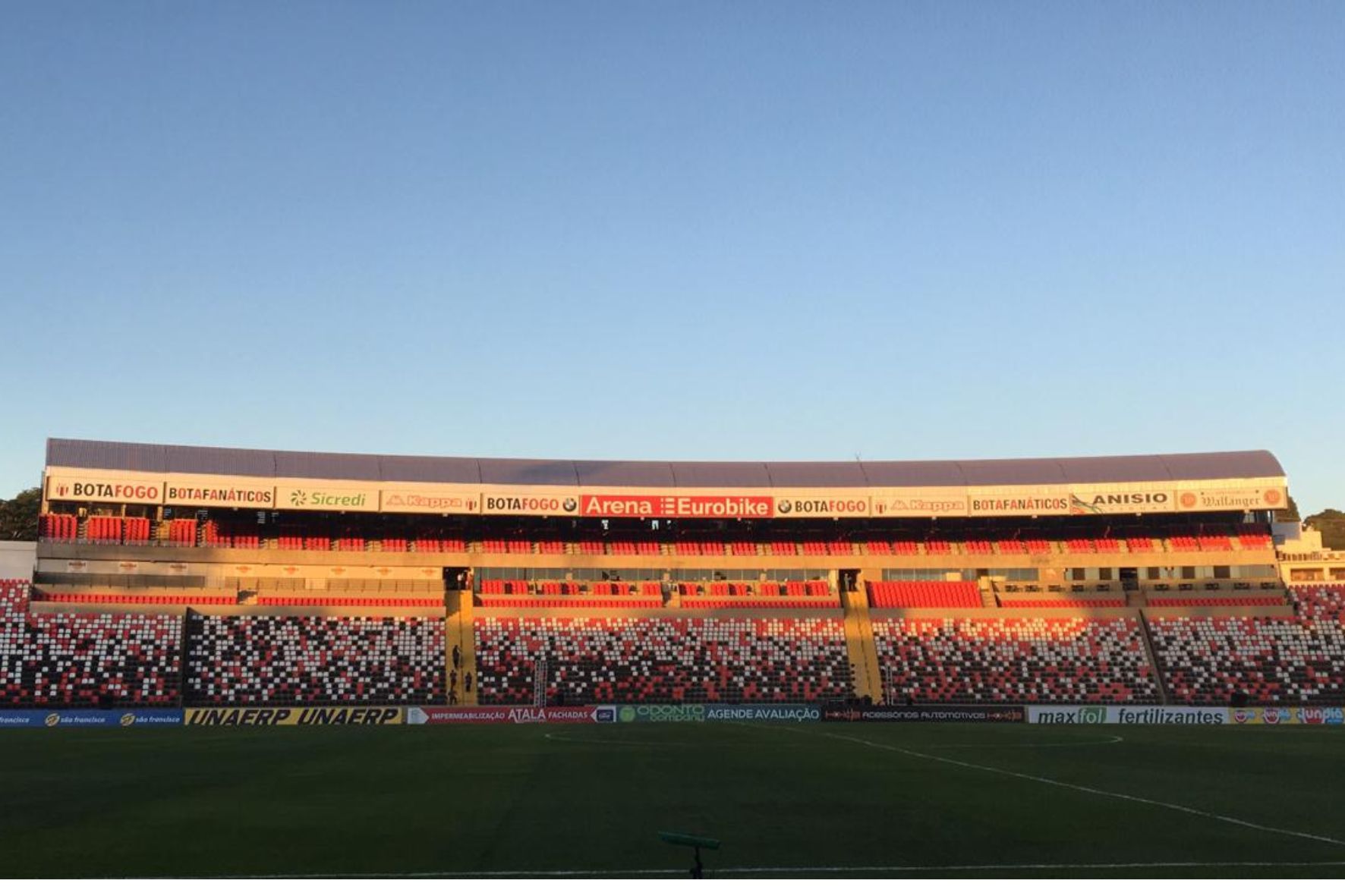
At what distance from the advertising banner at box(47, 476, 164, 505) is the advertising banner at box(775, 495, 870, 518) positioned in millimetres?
41924

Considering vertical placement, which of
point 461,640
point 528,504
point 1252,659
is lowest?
point 1252,659

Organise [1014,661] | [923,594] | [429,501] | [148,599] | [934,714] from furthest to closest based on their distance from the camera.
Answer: [923,594] → [429,501] → [1014,661] → [148,599] → [934,714]

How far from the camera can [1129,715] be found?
6525 centimetres

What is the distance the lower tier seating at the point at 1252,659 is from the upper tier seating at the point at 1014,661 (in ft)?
6.82

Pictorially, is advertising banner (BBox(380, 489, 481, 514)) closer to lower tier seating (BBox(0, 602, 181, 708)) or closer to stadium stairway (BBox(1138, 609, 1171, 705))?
lower tier seating (BBox(0, 602, 181, 708))

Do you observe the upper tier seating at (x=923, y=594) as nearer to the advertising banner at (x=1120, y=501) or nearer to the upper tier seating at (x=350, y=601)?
the advertising banner at (x=1120, y=501)

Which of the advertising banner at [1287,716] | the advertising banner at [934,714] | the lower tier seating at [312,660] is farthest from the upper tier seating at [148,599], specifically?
the advertising banner at [1287,716]

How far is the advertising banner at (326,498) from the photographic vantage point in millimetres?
78938

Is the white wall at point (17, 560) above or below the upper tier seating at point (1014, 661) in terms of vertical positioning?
above

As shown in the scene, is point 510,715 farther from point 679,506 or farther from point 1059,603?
point 1059,603

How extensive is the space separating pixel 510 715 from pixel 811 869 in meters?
50.6

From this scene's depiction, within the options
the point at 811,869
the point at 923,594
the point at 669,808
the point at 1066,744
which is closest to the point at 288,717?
the point at 1066,744

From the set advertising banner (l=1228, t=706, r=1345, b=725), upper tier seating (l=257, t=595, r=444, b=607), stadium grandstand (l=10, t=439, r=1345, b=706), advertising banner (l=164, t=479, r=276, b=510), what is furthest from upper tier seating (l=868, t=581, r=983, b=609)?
advertising banner (l=164, t=479, r=276, b=510)

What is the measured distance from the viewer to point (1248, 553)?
8394 centimetres
